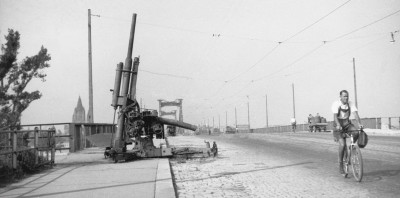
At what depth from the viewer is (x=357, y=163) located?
21.7 ft

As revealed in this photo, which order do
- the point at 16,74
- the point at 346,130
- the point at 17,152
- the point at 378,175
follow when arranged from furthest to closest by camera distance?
1. the point at 16,74
2. the point at 17,152
3. the point at 378,175
4. the point at 346,130

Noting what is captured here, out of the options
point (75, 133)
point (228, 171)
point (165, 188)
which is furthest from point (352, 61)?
point (165, 188)

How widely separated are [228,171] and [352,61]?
42509mm

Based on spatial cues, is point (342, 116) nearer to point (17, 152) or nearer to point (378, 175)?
point (378, 175)

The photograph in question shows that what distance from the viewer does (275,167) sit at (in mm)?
9211

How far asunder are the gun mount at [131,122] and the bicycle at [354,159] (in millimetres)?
5664

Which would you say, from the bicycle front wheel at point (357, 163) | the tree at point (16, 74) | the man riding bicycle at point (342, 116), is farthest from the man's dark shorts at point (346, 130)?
the tree at point (16, 74)

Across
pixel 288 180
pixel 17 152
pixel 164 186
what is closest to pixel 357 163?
pixel 288 180

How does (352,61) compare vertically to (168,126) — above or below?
above

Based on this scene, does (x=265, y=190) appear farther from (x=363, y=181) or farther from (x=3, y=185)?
(x=3, y=185)

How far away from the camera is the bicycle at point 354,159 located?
6.47m

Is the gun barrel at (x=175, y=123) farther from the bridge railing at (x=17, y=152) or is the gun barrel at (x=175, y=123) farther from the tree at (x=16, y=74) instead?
the tree at (x=16, y=74)

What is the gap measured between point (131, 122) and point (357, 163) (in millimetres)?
6556

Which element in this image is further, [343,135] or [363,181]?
[343,135]
